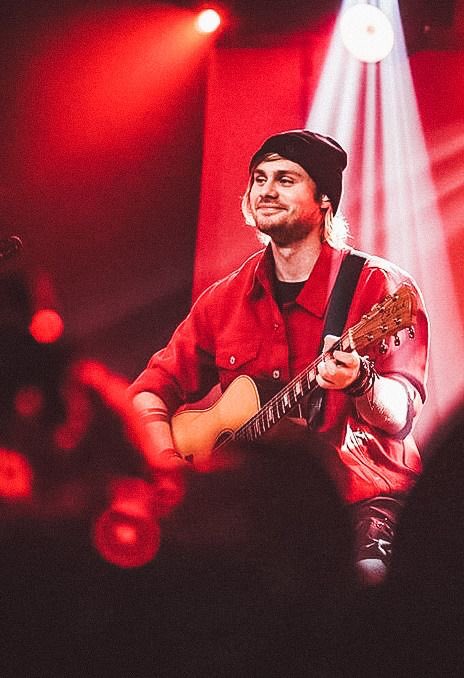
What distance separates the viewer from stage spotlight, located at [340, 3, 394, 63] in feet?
10.4

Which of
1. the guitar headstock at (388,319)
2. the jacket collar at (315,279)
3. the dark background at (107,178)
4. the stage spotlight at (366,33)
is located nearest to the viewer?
the guitar headstock at (388,319)

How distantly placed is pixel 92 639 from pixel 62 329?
107 centimetres

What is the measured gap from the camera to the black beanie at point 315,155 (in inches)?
117

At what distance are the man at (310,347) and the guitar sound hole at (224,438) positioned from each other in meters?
0.17

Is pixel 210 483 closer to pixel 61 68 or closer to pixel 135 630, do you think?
pixel 135 630

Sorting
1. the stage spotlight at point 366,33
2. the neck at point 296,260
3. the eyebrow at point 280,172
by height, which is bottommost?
the neck at point 296,260

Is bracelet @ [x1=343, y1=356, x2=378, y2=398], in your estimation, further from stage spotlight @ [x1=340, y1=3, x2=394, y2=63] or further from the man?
stage spotlight @ [x1=340, y1=3, x2=394, y2=63]

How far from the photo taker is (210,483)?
285cm

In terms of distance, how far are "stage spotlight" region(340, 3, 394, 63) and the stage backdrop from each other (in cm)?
9

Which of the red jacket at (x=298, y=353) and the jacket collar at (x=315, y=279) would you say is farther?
the jacket collar at (x=315, y=279)

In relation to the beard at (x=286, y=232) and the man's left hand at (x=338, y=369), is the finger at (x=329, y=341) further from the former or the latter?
the beard at (x=286, y=232)

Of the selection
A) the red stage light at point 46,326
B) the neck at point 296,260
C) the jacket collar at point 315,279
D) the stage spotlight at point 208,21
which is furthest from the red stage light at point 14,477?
Result: the stage spotlight at point 208,21

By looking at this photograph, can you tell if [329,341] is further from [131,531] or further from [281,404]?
[131,531]

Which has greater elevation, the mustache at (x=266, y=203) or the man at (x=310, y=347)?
the mustache at (x=266, y=203)
